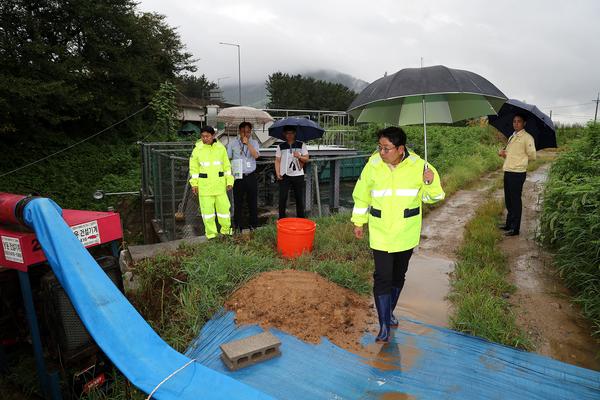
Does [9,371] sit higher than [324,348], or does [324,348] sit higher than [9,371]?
[324,348]

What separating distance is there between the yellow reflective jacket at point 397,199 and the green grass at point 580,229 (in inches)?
66.9

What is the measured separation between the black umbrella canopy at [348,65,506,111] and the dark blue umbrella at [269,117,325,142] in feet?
9.21

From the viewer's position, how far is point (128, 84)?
20625 millimetres

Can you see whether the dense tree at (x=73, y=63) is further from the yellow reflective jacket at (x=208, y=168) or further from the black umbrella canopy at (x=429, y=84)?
the black umbrella canopy at (x=429, y=84)

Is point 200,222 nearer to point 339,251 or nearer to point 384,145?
point 339,251

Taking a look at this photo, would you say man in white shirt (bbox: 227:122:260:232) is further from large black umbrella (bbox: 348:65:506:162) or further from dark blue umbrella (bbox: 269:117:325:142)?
large black umbrella (bbox: 348:65:506:162)

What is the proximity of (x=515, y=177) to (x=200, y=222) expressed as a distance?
5.96 m

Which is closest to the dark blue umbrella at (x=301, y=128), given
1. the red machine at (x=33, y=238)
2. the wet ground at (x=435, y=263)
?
the wet ground at (x=435, y=263)

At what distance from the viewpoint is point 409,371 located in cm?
279

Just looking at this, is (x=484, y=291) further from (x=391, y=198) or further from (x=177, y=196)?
(x=177, y=196)

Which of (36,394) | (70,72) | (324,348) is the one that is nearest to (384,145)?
(324,348)

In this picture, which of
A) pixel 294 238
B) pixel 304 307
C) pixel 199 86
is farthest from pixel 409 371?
pixel 199 86

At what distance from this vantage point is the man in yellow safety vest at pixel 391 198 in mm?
2986

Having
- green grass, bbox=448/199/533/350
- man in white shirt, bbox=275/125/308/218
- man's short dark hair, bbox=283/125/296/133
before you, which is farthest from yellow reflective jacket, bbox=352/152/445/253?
man's short dark hair, bbox=283/125/296/133
